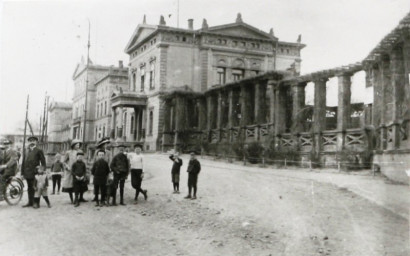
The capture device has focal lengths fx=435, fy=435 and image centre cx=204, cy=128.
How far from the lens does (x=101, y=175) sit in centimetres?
1221

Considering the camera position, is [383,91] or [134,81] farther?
[134,81]

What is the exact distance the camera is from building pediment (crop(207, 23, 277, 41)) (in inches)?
1526

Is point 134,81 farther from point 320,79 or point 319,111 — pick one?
point 319,111

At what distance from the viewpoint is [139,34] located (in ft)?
140

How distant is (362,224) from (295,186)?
15.7ft

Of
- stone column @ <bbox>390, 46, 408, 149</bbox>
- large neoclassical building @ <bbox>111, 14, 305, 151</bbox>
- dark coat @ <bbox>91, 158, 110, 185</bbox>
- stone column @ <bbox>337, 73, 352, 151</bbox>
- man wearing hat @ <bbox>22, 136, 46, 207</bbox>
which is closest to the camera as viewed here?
man wearing hat @ <bbox>22, 136, 46, 207</bbox>

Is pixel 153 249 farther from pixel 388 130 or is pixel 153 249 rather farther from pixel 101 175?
pixel 388 130

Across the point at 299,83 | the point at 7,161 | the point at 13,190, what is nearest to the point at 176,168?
the point at 13,190

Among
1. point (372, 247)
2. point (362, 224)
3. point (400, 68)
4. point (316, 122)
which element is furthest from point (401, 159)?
point (316, 122)

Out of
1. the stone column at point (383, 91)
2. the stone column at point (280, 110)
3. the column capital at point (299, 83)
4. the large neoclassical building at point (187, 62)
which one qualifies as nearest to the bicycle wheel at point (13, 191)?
the stone column at point (383, 91)

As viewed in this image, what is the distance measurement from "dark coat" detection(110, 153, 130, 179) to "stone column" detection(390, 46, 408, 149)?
836 cm

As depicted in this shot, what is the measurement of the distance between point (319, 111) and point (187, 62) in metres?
19.9

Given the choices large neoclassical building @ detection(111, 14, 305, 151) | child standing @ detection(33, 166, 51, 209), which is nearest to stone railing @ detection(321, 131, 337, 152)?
child standing @ detection(33, 166, 51, 209)

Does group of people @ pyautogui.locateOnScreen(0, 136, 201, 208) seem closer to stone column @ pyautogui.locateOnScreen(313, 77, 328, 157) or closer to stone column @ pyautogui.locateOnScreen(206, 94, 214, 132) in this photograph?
stone column @ pyautogui.locateOnScreen(313, 77, 328, 157)
